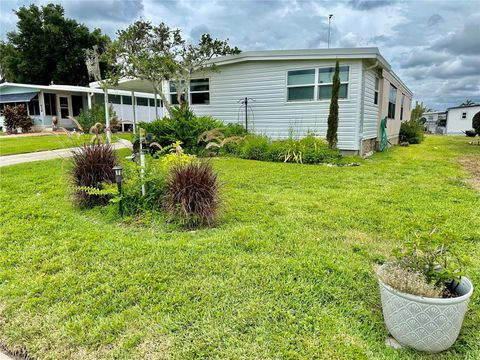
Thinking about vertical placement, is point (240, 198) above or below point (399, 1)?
below

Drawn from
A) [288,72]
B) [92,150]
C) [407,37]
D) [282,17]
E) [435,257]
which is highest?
[282,17]

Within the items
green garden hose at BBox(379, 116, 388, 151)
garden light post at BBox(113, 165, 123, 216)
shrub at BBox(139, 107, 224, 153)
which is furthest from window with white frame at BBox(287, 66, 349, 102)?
garden light post at BBox(113, 165, 123, 216)

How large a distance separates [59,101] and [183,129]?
54.8 ft

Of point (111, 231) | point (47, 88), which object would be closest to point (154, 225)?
point (111, 231)

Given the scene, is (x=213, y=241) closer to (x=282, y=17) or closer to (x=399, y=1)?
(x=399, y=1)

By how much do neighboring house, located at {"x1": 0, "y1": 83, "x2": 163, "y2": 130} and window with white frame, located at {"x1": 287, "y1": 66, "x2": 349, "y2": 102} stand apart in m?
11.3

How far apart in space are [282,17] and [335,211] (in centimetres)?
1109

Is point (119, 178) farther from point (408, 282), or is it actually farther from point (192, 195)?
point (408, 282)

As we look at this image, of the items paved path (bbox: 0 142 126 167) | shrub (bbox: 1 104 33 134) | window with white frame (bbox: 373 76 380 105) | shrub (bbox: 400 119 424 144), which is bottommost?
paved path (bbox: 0 142 126 167)

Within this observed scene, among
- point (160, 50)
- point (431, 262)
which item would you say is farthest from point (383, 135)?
point (431, 262)

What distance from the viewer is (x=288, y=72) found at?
36.7ft

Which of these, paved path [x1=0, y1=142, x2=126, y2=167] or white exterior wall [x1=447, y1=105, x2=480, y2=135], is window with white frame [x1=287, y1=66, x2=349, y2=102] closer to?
paved path [x1=0, y1=142, x2=126, y2=167]

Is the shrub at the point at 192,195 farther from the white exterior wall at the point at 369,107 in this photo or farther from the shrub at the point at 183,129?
the white exterior wall at the point at 369,107

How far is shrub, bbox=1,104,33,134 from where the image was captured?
64.1 ft
